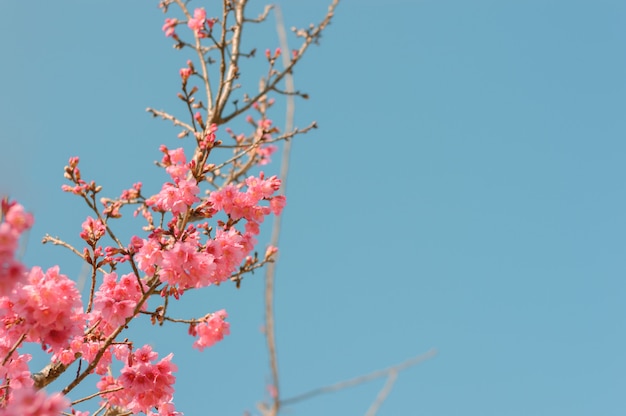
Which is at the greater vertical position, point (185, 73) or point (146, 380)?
point (185, 73)

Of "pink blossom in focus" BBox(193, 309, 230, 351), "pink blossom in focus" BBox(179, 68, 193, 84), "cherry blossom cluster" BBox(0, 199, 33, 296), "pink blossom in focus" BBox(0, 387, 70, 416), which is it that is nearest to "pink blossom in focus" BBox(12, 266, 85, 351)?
"cherry blossom cluster" BBox(0, 199, 33, 296)

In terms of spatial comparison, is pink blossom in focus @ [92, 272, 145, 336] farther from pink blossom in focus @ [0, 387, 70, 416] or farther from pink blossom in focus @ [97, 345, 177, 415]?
pink blossom in focus @ [0, 387, 70, 416]

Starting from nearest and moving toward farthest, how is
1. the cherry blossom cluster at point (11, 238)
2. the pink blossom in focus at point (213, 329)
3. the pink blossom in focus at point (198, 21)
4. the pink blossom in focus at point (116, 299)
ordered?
1. the cherry blossom cluster at point (11, 238)
2. the pink blossom in focus at point (116, 299)
3. the pink blossom in focus at point (213, 329)
4. the pink blossom in focus at point (198, 21)

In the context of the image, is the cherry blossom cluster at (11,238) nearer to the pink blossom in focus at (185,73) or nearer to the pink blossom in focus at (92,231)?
the pink blossom in focus at (92,231)

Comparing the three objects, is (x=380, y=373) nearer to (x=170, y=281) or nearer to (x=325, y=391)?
(x=325, y=391)

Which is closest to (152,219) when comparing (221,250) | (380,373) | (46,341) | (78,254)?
(78,254)

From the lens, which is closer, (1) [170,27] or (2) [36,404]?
(2) [36,404]

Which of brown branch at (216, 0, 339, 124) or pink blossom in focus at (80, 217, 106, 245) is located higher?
brown branch at (216, 0, 339, 124)

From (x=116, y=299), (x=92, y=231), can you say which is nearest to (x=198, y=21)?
(x=92, y=231)

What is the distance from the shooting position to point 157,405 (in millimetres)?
3148

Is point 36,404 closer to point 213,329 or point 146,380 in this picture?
point 146,380

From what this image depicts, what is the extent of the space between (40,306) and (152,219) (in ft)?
4.92

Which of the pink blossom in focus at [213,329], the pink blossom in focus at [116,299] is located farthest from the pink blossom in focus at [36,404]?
the pink blossom in focus at [213,329]

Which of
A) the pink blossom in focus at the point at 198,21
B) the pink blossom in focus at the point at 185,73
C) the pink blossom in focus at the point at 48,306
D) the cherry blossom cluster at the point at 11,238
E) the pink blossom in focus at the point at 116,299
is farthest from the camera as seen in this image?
the pink blossom in focus at the point at 198,21
